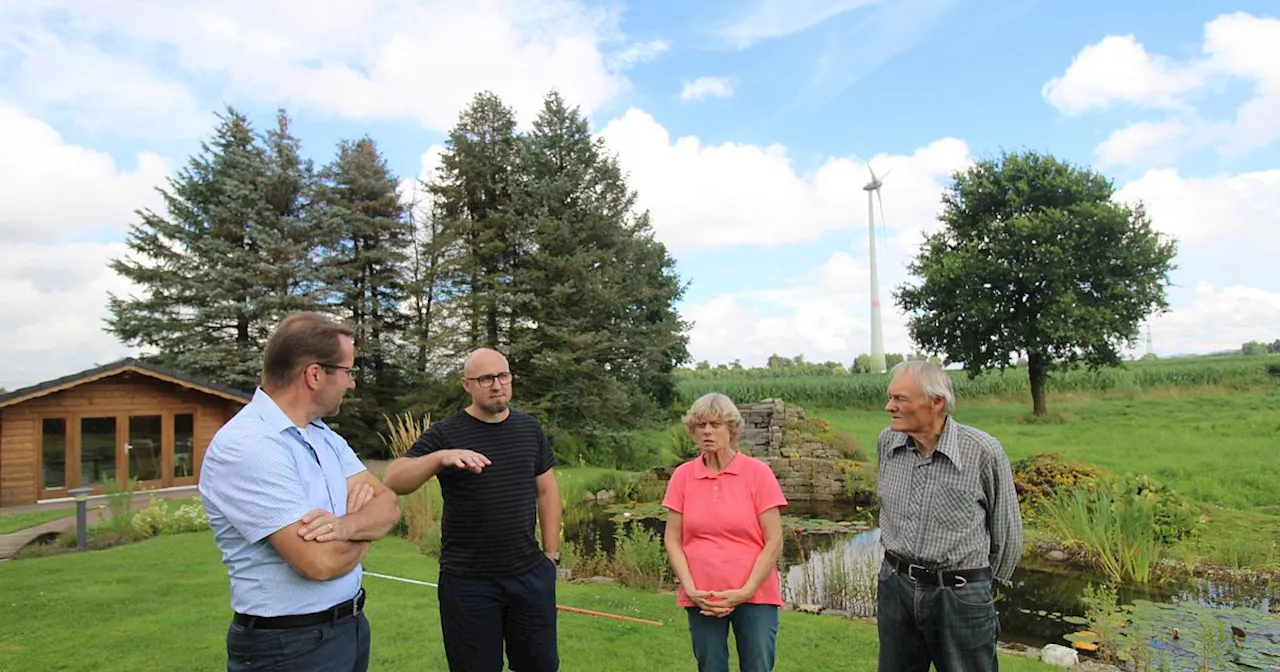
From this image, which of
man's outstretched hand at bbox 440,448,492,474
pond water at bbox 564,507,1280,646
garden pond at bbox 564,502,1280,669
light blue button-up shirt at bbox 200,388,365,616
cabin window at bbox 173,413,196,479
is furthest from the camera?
cabin window at bbox 173,413,196,479

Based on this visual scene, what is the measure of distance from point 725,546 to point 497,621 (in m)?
0.98

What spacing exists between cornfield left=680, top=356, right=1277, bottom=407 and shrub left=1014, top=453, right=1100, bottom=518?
1516cm

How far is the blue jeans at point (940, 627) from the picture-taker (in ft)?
8.00

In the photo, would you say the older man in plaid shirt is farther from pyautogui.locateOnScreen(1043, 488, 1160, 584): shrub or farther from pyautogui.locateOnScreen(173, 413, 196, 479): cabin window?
pyautogui.locateOnScreen(173, 413, 196, 479): cabin window

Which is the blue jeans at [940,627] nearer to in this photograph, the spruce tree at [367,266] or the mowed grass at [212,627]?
the mowed grass at [212,627]

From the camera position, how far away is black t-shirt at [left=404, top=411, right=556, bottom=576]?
295 centimetres

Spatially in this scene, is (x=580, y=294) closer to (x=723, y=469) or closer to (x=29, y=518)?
(x=29, y=518)

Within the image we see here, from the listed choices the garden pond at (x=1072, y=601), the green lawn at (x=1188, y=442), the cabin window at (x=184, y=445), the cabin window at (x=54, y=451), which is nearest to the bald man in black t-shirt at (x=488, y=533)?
the garden pond at (x=1072, y=601)

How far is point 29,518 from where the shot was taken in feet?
34.6

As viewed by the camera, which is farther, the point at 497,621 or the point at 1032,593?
the point at 1032,593

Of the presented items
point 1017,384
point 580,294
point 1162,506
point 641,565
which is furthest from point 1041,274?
point 641,565

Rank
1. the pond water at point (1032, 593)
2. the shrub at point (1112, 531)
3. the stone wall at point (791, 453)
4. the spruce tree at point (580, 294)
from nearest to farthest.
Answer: the pond water at point (1032, 593) < the shrub at point (1112, 531) < the stone wall at point (791, 453) < the spruce tree at point (580, 294)

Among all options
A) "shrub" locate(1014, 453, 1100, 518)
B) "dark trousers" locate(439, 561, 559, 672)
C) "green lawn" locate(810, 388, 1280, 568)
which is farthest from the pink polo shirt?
"shrub" locate(1014, 453, 1100, 518)

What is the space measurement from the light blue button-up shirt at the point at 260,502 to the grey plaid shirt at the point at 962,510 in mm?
1839
